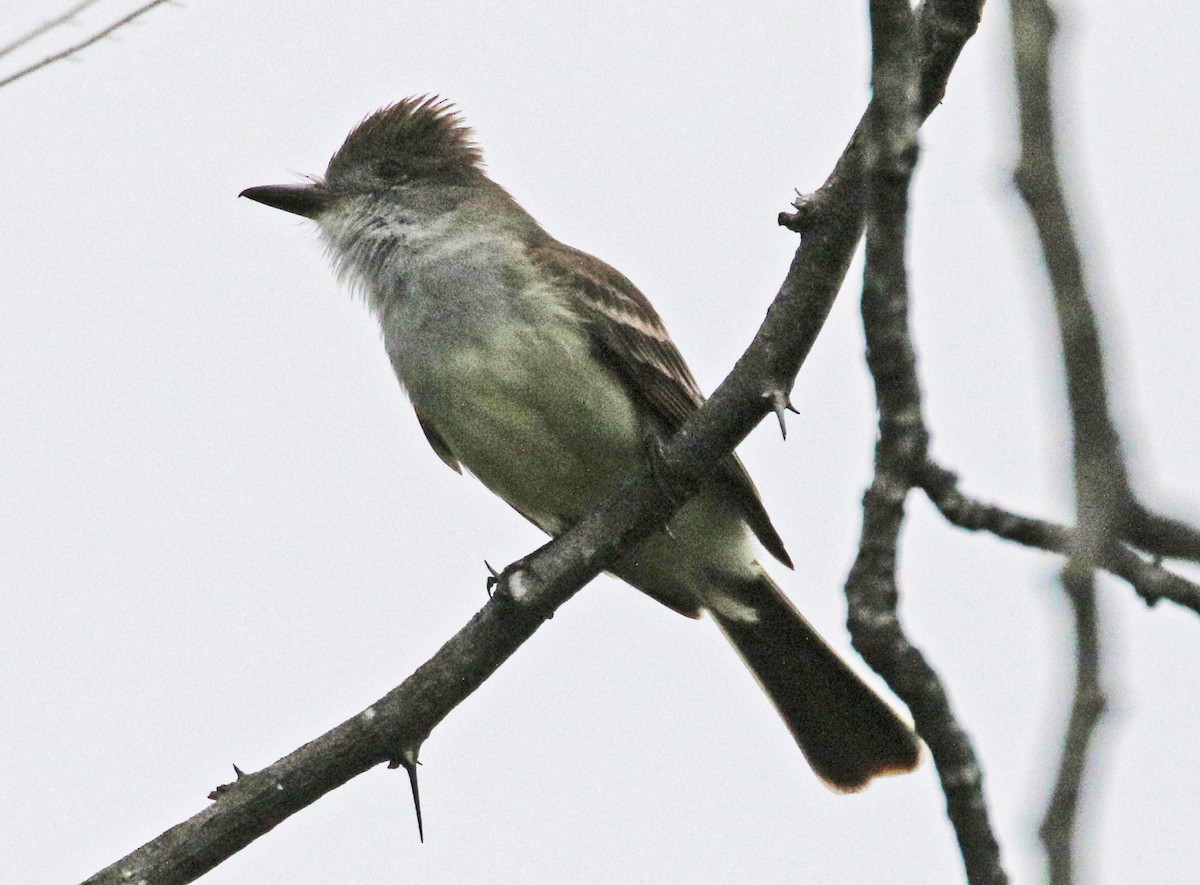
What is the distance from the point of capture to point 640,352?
702cm

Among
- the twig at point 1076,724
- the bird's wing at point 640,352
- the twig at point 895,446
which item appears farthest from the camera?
the bird's wing at point 640,352

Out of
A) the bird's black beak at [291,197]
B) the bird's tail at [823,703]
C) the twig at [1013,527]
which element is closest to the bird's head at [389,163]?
the bird's black beak at [291,197]

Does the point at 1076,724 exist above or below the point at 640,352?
below

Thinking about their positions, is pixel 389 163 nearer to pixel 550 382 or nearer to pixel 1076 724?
pixel 550 382

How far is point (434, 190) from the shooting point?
8.03m

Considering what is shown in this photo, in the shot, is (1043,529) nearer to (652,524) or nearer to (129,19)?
(652,524)

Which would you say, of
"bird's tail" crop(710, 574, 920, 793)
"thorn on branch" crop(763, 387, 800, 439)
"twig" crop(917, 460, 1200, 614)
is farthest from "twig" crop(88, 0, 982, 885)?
"bird's tail" crop(710, 574, 920, 793)

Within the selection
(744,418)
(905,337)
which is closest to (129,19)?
(744,418)

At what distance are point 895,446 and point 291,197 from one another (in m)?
5.55

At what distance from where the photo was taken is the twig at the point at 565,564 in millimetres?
4531

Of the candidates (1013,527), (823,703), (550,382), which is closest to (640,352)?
(550,382)

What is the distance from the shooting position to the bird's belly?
22.0 ft

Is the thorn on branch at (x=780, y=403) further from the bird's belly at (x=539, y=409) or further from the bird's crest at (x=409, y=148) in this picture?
the bird's crest at (x=409, y=148)

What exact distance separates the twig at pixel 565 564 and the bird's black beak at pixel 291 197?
301 centimetres
